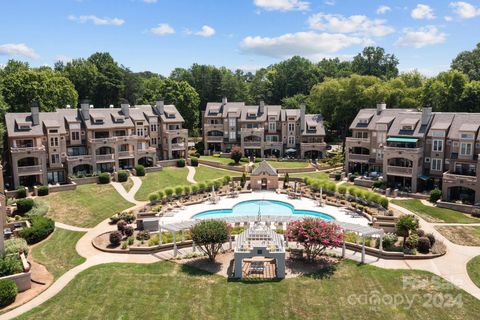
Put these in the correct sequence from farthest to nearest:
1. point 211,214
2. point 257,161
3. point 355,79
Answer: point 355,79 < point 257,161 < point 211,214

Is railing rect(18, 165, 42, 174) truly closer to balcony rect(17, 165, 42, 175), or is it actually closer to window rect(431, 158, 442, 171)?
balcony rect(17, 165, 42, 175)

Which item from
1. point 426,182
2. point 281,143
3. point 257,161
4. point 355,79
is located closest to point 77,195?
point 257,161

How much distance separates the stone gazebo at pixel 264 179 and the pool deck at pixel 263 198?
159 cm

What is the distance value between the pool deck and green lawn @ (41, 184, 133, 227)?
702cm

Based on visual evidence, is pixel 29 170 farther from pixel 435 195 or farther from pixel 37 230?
pixel 435 195

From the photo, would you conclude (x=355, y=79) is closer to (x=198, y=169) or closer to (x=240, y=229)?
(x=198, y=169)

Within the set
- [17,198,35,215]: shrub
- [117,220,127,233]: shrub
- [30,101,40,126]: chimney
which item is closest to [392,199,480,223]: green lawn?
[117,220,127,233]: shrub

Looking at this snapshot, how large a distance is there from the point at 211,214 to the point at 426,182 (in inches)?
1117

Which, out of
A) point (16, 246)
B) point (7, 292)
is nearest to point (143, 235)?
point (16, 246)

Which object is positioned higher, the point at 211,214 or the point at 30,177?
the point at 30,177

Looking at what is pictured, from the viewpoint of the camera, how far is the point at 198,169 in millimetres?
67750

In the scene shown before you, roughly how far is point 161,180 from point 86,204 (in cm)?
1318

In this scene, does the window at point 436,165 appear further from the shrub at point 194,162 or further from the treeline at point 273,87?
the shrub at point 194,162

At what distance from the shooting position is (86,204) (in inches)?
1937
